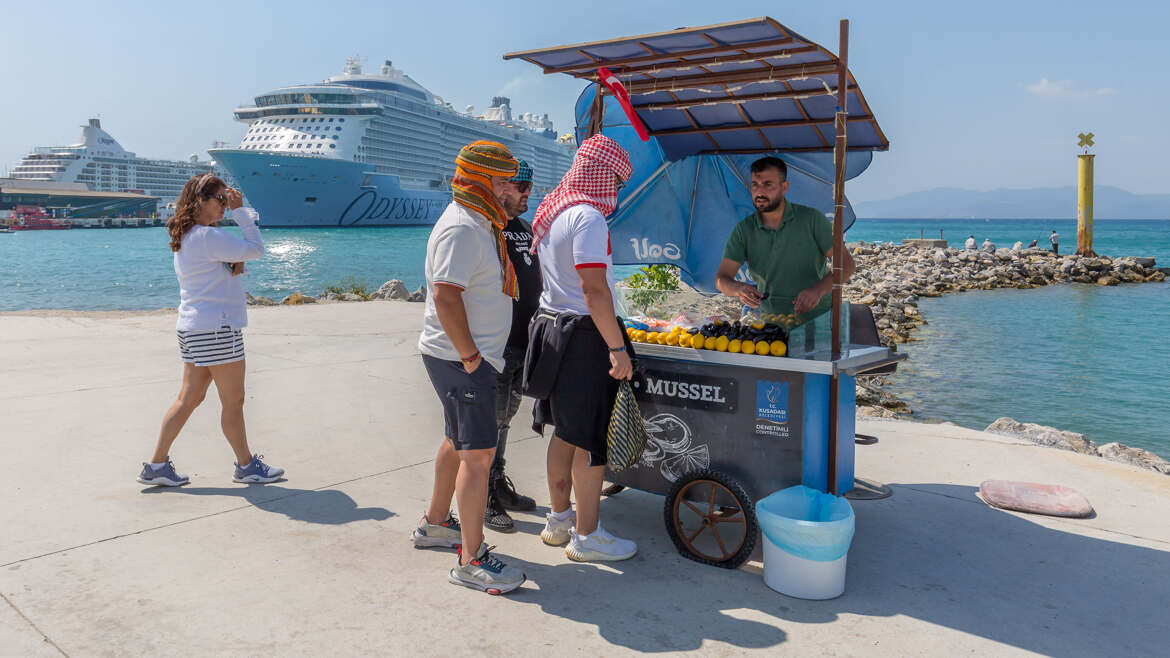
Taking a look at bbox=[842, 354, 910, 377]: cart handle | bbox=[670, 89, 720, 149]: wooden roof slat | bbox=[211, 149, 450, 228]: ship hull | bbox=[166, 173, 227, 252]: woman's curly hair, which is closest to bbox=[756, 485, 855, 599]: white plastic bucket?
bbox=[842, 354, 910, 377]: cart handle

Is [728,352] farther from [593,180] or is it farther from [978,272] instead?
[978,272]

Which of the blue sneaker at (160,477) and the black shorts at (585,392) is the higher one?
the black shorts at (585,392)

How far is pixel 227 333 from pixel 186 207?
695 millimetres

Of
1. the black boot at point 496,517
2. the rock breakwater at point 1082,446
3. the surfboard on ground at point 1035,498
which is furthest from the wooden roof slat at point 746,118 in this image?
the rock breakwater at point 1082,446

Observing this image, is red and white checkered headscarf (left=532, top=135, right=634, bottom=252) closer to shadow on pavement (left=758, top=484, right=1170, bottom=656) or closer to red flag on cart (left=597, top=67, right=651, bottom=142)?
red flag on cart (left=597, top=67, right=651, bottom=142)

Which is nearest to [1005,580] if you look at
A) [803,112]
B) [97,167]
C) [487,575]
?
[487,575]

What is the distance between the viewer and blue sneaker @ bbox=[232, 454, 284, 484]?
4.54 m

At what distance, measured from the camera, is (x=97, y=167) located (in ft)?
329

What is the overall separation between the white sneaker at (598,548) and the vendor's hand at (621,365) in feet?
2.65

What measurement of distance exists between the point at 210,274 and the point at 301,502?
132 centimetres

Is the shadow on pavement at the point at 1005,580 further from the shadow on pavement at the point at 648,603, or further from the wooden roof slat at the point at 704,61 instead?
the wooden roof slat at the point at 704,61

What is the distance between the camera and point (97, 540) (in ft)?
12.0

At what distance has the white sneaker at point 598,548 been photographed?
3.56m

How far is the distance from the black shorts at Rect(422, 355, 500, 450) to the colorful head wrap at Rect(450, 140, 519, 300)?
14.9 inches
